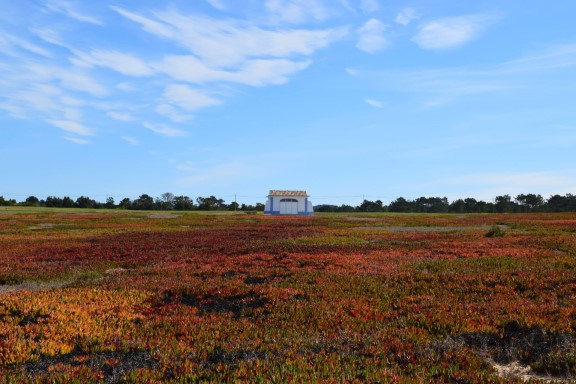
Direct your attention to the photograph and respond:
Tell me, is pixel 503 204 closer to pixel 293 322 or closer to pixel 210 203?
pixel 210 203

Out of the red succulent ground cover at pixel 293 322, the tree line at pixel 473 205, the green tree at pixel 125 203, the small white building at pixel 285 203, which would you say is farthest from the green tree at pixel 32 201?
the red succulent ground cover at pixel 293 322

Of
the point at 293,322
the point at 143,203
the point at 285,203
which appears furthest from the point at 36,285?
the point at 143,203

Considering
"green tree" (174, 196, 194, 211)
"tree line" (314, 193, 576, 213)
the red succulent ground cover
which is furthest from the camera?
"green tree" (174, 196, 194, 211)

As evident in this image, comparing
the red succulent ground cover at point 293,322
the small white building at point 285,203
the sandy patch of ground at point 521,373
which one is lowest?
the sandy patch of ground at point 521,373

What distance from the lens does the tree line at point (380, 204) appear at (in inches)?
5231

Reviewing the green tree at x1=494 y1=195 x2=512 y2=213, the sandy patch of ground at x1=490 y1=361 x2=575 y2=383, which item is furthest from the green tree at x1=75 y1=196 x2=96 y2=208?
the sandy patch of ground at x1=490 y1=361 x2=575 y2=383

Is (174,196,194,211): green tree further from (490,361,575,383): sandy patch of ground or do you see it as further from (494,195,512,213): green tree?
(490,361,575,383): sandy patch of ground

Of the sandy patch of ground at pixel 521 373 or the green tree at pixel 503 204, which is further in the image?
the green tree at pixel 503 204

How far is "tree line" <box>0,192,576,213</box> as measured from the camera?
132875 mm

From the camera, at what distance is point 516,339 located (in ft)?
27.2

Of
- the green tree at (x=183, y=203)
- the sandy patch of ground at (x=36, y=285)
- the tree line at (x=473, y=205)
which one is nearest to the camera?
the sandy patch of ground at (x=36, y=285)

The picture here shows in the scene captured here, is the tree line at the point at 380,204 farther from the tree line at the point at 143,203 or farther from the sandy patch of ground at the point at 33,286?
the sandy patch of ground at the point at 33,286

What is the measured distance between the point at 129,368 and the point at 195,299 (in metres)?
5.29

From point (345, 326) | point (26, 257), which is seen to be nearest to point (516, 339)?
point (345, 326)
